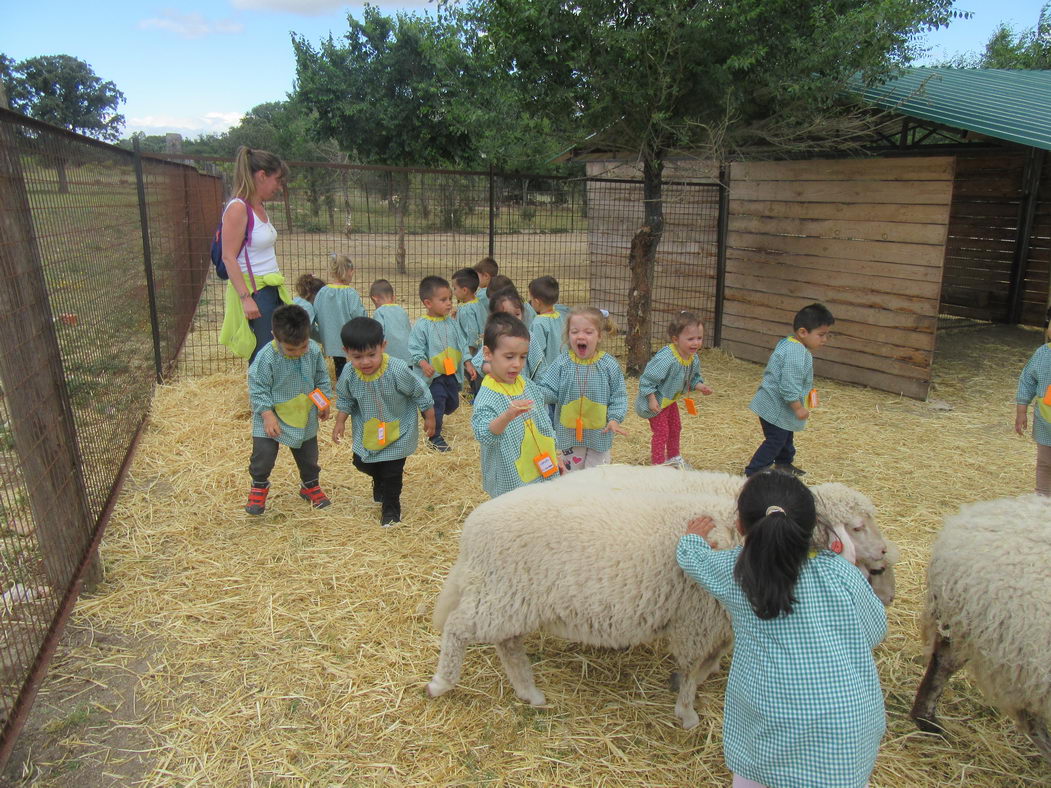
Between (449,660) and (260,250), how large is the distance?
3.61 metres

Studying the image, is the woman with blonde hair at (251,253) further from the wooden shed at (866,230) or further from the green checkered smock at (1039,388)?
the green checkered smock at (1039,388)

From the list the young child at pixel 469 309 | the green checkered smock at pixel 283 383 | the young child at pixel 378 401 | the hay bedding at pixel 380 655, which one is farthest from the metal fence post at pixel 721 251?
the green checkered smock at pixel 283 383

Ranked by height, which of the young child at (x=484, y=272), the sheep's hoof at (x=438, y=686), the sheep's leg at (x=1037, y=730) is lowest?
the sheep's hoof at (x=438, y=686)

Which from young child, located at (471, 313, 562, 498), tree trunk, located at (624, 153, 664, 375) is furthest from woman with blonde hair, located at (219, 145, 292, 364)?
tree trunk, located at (624, 153, 664, 375)

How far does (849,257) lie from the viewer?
8.17 m

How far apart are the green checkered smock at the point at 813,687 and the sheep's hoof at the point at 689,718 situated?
0.62 metres

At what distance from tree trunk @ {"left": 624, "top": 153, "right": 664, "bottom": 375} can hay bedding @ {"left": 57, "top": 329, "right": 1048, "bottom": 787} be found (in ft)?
9.05

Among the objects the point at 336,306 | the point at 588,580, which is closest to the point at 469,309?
the point at 336,306

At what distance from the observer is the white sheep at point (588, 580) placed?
273cm

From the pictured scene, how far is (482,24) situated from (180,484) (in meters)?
5.59

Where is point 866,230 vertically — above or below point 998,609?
above

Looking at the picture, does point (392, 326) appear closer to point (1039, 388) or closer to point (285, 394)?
point (285, 394)

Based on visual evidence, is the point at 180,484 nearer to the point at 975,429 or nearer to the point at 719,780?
the point at 719,780

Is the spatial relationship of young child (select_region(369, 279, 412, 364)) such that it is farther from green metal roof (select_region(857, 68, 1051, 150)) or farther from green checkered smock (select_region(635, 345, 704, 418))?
green metal roof (select_region(857, 68, 1051, 150))
